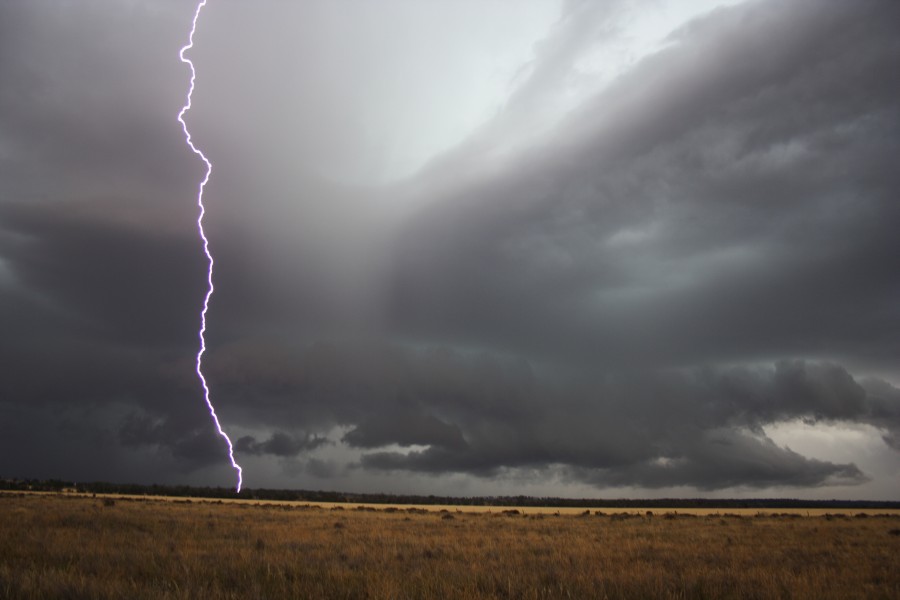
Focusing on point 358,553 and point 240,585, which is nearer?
point 240,585

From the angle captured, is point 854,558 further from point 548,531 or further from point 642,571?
point 548,531

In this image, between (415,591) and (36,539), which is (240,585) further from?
(36,539)

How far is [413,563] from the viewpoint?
666 inches

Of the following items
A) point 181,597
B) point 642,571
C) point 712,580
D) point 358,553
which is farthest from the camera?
point 358,553

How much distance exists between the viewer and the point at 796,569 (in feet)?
58.1

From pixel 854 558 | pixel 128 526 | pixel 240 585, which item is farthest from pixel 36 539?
pixel 854 558

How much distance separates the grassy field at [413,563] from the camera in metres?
10.7

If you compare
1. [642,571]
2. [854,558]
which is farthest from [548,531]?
[642,571]

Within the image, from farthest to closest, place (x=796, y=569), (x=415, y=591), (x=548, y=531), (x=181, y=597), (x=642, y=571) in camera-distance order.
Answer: (x=548, y=531)
(x=796, y=569)
(x=642, y=571)
(x=415, y=591)
(x=181, y=597)

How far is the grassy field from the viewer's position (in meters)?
10.7

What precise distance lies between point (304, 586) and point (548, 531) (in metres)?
24.0

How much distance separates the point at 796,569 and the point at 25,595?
1882cm

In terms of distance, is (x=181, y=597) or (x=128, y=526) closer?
(x=181, y=597)

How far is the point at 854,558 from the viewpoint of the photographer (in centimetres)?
2091
